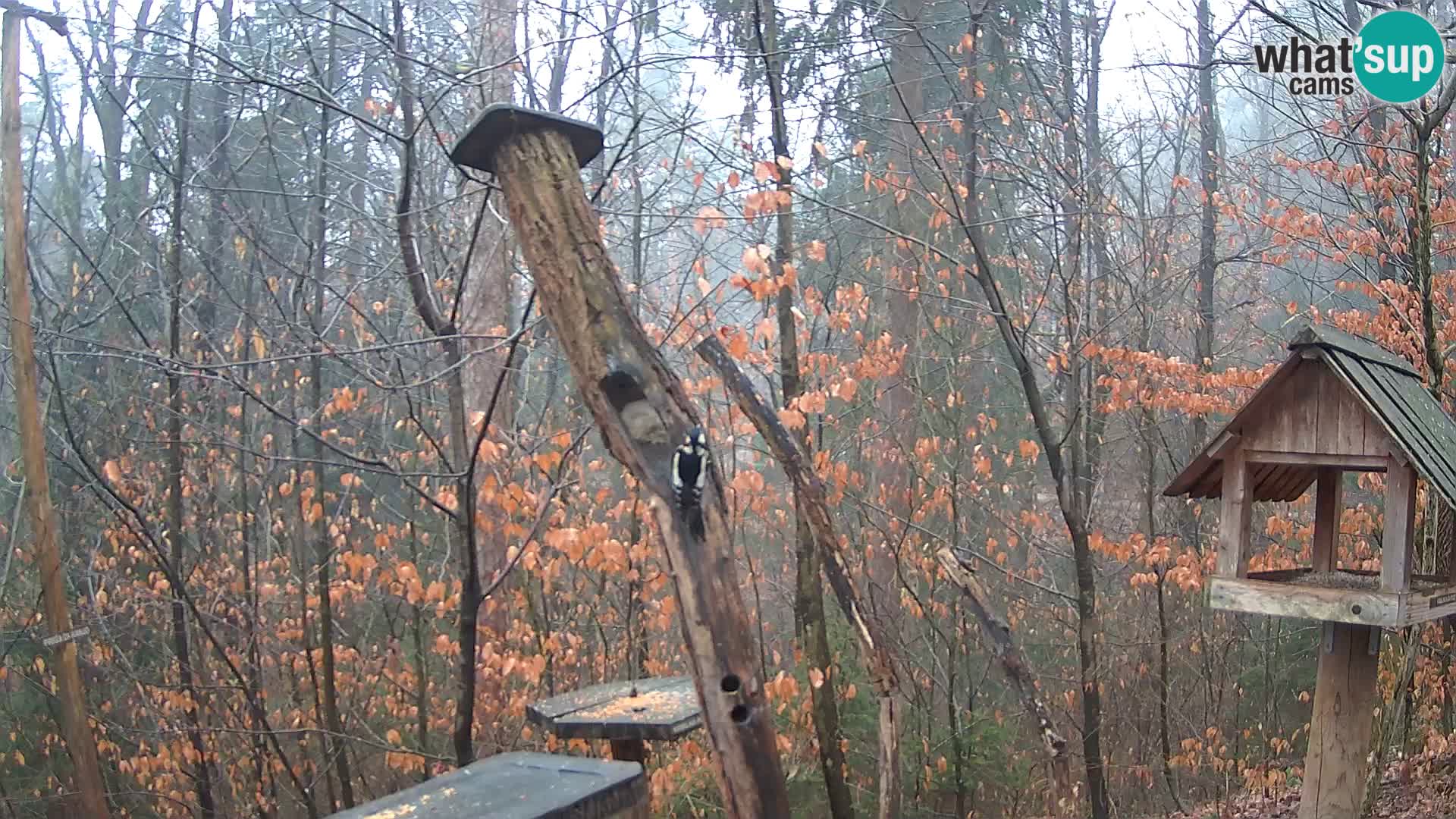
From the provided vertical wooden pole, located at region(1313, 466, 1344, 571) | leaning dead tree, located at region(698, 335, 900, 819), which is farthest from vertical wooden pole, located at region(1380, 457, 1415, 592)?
leaning dead tree, located at region(698, 335, 900, 819)

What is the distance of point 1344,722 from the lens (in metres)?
4.21

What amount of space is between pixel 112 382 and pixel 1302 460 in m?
9.03

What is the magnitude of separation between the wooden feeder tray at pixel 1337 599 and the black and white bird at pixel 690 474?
6.65 feet

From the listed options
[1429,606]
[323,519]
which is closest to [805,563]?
[323,519]

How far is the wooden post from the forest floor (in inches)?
82.2

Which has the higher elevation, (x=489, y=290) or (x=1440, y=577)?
(x=489, y=290)

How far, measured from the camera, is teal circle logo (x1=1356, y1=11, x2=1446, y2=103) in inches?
215

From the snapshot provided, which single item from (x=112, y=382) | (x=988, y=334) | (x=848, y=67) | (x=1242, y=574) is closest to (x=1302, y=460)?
(x=1242, y=574)

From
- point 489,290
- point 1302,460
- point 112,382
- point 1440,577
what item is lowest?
point 1440,577

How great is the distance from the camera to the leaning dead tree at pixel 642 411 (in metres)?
3.48

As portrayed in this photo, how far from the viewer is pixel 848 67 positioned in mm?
9555

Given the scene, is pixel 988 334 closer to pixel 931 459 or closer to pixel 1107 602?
pixel 931 459

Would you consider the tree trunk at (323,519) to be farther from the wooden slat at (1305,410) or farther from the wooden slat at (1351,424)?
Result: the wooden slat at (1351,424)

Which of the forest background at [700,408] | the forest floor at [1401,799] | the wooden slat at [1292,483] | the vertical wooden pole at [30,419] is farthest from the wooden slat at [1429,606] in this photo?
the vertical wooden pole at [30,419]
